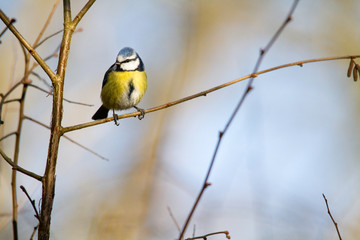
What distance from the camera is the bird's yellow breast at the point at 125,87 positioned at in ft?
12.0

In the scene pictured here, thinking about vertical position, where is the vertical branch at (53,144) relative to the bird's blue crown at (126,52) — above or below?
below

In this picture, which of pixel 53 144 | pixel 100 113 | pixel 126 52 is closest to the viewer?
pixel 53 144

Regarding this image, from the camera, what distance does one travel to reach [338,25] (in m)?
8.03

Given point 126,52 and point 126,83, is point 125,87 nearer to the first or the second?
point 126,83

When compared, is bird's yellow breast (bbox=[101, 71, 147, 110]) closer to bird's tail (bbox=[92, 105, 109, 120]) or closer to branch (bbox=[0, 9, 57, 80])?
bird's tail (bbox=[92, 105, 109, 120])

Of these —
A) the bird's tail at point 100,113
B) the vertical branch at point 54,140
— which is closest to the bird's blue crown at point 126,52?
the bird's tail at point 100,113

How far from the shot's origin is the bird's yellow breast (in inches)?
143

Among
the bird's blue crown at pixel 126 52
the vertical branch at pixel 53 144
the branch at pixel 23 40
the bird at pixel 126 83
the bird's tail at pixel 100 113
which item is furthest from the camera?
the bird's tail at pixel 100 113

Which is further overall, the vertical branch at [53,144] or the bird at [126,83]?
the bird at [126,83]

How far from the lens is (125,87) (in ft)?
12.0

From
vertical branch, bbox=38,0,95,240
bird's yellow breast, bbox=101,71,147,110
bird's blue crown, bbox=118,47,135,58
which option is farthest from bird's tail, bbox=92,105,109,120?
vertical branch, bbox=38,0,95,240

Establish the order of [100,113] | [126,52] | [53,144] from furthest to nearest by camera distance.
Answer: [100,113]
[126,52]
[53,144]

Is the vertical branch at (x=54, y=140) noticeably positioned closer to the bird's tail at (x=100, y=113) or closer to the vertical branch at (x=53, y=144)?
the vertical branch at (x=53, y=144)

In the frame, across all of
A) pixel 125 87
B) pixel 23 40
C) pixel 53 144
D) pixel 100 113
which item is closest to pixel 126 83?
pixel 125 87
